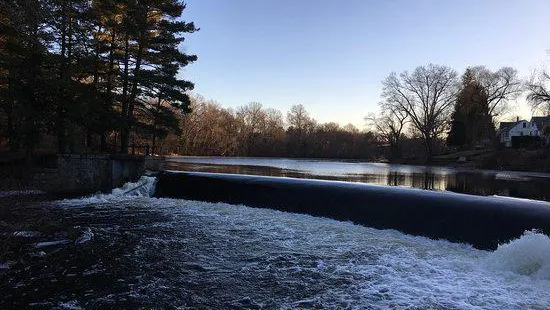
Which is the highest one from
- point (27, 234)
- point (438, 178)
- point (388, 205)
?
point (438, 178)

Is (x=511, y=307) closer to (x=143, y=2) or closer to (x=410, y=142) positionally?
(x=143, y=2)

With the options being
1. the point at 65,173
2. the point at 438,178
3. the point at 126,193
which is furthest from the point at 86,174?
the point at 438,178

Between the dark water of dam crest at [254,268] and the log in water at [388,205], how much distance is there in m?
0.69

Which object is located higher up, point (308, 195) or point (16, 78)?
point (16, 78)

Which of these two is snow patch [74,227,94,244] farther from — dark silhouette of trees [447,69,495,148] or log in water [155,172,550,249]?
dark silhouette of trees [447,69,495,148]

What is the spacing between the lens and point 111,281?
23.3ft

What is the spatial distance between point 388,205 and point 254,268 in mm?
6341

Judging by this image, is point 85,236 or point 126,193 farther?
point 126,193

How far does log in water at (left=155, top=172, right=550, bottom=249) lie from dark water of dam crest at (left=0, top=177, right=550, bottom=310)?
0.69 meters

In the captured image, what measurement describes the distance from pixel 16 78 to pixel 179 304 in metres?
16.7

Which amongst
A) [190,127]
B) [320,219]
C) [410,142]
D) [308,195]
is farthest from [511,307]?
[410,142]

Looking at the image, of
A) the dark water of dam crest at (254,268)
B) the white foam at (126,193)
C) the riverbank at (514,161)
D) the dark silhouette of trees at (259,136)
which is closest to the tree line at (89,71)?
the white foam at (126,193)

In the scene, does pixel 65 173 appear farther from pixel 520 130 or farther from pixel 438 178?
pixel 520 130

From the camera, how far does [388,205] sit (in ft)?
42.7
